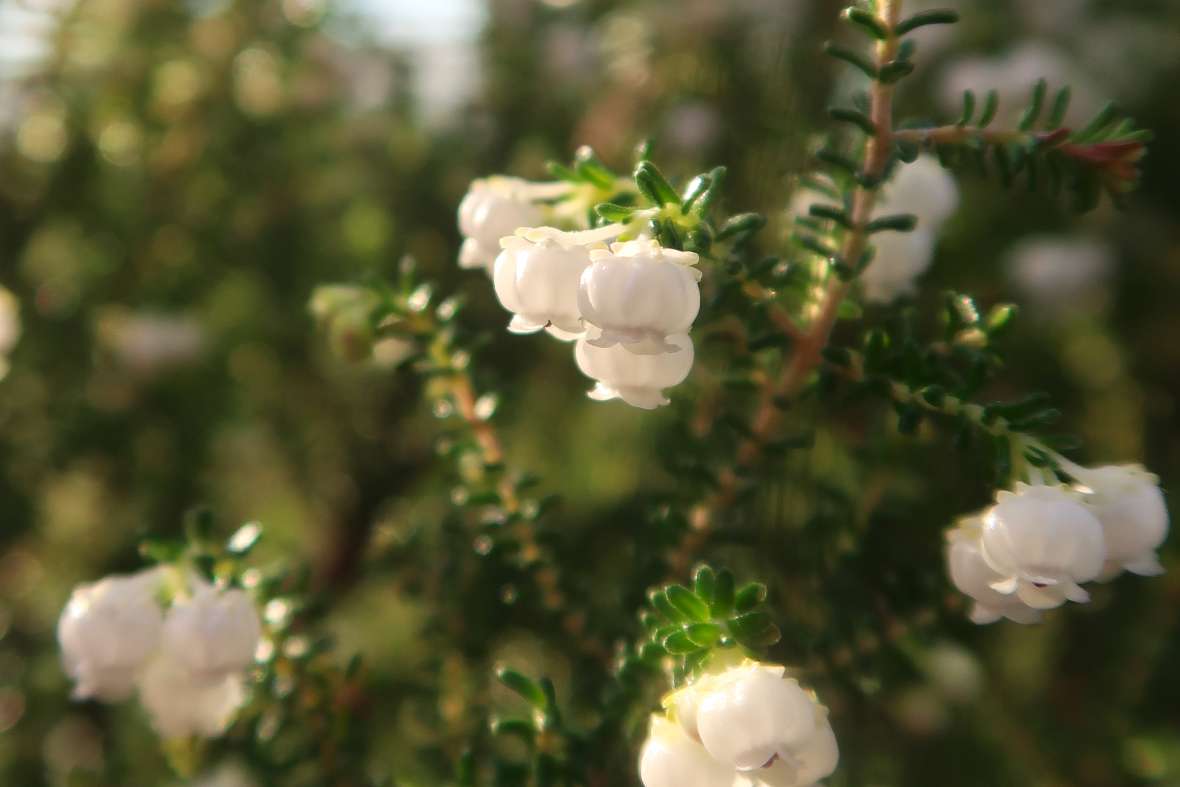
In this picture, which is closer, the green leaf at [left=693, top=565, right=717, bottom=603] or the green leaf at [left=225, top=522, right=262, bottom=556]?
the green leaf at [left=693, top=565, right=717, bottom=603]

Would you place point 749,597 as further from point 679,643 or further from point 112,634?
point 112,634

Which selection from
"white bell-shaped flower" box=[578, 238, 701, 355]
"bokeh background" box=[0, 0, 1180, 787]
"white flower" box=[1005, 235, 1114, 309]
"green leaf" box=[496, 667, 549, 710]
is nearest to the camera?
"white bell-shaped flower" box=[578, 238, 701, 355]

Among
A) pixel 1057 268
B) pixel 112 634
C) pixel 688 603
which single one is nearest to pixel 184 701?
pixel 112 634

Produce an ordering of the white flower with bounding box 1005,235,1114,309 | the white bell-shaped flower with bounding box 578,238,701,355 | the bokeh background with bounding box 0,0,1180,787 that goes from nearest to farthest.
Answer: the white bell-shaped flower with bounding box 578,238,701,355 → the bokeh background with bounding box 0,0,1180,787 → the white flower with bounding box 1005,235,1114,309

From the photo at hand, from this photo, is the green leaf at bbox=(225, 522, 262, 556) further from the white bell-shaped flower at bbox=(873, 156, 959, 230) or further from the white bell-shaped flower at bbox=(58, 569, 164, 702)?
the white bell-shaped flower at bbox=(873, 156, 959, 230)

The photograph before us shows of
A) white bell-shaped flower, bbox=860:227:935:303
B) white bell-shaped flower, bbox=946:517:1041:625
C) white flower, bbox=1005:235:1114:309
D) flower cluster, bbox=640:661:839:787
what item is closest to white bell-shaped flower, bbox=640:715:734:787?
flower cluster, bbox=640:661:839:787

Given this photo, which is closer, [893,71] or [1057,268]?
[893,71]

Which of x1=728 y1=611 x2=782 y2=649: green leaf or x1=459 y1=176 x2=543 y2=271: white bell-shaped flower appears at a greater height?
x1=459 y1=176 x2=543 y2=271: white bell-shaped flower
